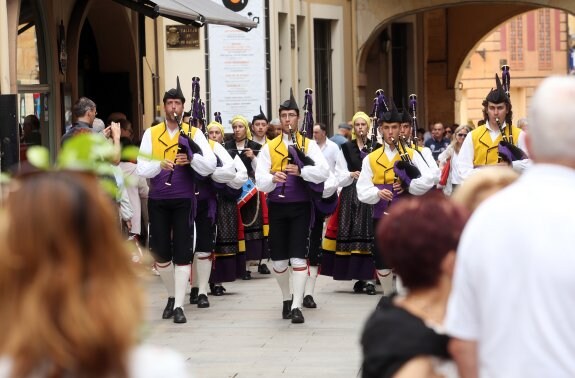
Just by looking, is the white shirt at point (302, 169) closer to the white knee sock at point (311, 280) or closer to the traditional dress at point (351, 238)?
the white knee sock at point (311, 280)

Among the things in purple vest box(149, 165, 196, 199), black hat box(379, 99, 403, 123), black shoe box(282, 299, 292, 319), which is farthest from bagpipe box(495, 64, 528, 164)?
purple vest box(149, 165, 196, 199)

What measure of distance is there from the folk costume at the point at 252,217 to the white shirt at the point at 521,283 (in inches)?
427

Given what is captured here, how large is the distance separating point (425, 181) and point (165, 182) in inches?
81.0

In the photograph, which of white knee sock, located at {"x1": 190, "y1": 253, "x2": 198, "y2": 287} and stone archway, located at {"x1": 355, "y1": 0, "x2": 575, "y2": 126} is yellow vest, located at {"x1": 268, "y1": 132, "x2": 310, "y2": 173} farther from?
stone archway, located at {"x1": 355, "y1": 0, "x2": 575, "y2": 126}

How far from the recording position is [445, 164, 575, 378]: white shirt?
143 inches

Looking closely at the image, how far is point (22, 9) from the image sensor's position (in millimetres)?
15328

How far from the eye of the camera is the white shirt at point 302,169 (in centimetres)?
1153

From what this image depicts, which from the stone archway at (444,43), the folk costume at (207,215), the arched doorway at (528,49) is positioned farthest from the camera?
the arched doorway at (528,49)

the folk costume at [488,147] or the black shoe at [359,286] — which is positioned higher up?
the folk costume at [488,147]

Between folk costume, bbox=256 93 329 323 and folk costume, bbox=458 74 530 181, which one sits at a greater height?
folk costume, bbox=458 74 530 181

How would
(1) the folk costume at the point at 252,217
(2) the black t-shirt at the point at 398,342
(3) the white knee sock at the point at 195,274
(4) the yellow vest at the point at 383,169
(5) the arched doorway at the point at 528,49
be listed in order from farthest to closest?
(5) the arched doorway at the point at 528,49, (1) the folk costume at the point at 252,217, (3) the white knee sock at the point at 195,274, (4) the yellow vest at the point at 383,169, (2) the black t-shirt at the point at 398,342

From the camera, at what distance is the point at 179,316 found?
11555mm

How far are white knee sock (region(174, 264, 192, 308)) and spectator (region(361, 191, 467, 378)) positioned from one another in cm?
778

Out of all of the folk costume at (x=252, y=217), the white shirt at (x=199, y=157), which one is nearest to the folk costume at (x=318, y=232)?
the white shirt at (x=199, y=157)
